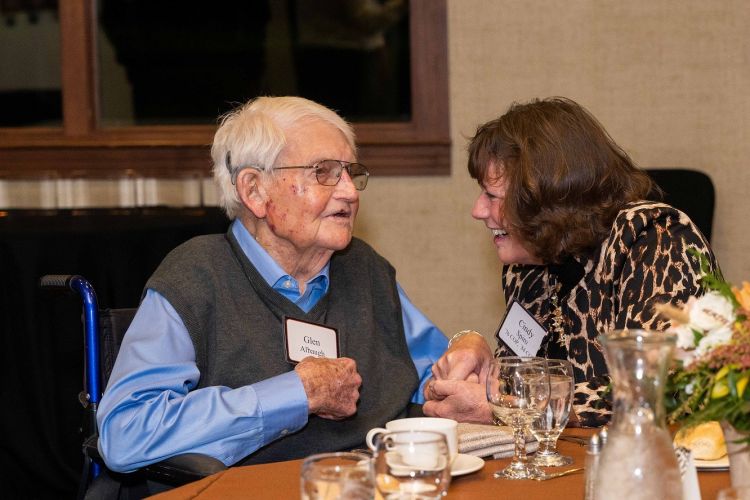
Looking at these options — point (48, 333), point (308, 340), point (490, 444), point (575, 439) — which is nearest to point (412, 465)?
point (490, 444)

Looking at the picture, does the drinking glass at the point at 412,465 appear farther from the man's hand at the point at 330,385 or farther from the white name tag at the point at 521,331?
the white name tag at the point at 521,331

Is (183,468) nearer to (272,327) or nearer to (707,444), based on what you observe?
(272,327)

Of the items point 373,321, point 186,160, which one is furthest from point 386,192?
point 373,321

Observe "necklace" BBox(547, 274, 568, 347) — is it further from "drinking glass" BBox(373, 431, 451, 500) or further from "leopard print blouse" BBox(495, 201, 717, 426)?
"drinking glass" BBox(373, 431, 451, 500)

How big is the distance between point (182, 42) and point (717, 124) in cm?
236

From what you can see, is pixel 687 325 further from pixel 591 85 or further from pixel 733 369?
pixel 591 85

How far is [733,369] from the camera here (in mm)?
1193

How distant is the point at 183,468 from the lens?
1.92 m

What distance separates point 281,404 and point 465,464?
1.88ft

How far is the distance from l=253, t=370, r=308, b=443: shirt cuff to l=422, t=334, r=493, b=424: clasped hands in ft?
1.01

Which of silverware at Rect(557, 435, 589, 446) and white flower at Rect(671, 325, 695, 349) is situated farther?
silverware at Rect(557, 435, 589, 446)

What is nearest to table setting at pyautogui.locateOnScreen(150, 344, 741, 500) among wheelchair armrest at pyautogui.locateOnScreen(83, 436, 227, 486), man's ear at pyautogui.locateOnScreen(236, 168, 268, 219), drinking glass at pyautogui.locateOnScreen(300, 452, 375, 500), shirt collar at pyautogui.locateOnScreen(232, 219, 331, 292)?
drinking glass at pyautogui.locateOnScreen(300, 452, 375, 500)

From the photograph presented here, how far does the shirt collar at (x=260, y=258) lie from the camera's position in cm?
240

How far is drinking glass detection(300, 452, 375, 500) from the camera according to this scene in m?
1.18
